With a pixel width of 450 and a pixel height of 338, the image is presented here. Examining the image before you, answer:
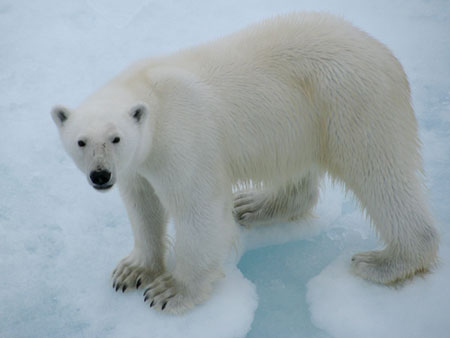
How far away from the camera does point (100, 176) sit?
261 cm

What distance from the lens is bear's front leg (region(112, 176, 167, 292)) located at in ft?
11.2

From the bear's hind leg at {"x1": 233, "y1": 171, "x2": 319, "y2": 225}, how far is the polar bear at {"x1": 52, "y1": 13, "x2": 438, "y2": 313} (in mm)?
502

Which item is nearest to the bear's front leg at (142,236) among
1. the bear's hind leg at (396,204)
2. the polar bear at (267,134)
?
the polar bear at (267,134)

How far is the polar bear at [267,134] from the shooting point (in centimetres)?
310

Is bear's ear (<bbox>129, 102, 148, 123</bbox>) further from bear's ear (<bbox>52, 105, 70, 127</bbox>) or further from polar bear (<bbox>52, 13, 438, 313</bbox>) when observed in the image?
bear's ear (<bbox>52, 105, 70, 127</bbox>)

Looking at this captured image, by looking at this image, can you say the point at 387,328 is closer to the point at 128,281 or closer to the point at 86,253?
the point at 128,281

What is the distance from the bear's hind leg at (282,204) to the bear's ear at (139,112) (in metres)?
1.45

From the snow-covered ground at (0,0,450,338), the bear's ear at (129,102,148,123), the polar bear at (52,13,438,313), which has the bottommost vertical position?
the snow-covered ground at (0,0,450,338)

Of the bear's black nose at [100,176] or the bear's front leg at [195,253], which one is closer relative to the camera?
the bear's black nose at [100,176]

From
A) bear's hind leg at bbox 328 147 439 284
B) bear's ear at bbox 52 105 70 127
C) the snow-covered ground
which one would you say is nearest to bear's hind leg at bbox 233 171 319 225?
the snow-covered ground

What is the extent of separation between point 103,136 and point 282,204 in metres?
1.80

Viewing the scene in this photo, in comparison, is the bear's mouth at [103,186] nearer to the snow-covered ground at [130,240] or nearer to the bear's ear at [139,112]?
the bear's ear at [139,112]

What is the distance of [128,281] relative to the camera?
3590mm

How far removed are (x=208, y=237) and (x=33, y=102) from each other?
284cm
